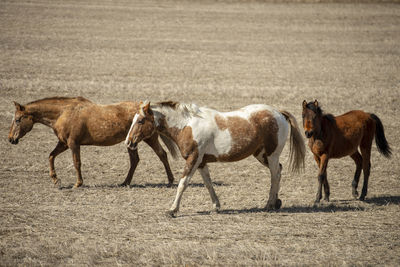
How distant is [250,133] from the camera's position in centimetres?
889

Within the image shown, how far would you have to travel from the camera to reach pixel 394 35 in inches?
1383

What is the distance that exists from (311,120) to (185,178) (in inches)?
103

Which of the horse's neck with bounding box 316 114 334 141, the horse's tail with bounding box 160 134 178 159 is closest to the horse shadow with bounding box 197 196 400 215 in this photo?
the horse's neck with bounding box 316 114 334 141

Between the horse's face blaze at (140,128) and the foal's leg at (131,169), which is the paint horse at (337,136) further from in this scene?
the foal's leg at (131,169)

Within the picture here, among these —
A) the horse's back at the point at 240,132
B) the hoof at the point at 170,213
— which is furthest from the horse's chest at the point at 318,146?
the hoof at the point at 170,213

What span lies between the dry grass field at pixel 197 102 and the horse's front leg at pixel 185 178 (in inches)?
8.6

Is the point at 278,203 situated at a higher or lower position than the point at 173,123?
lower

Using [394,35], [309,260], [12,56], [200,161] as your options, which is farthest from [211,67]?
[309,260]

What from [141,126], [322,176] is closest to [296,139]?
[322,176]

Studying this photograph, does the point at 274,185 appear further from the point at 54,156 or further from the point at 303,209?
the point at 54,156

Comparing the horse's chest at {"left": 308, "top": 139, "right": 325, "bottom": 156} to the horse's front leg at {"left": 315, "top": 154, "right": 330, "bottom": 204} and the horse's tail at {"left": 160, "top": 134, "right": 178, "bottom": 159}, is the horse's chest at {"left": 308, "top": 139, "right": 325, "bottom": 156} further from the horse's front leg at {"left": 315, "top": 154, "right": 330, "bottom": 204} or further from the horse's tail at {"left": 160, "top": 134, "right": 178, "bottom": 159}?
the horse's tail at {"left": 160, "top": 134, "right": 178, "bottom": 159}

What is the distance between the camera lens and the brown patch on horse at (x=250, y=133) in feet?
29.0

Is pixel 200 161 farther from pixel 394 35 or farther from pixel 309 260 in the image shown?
pixel 394 35

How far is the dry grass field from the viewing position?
7.16m
